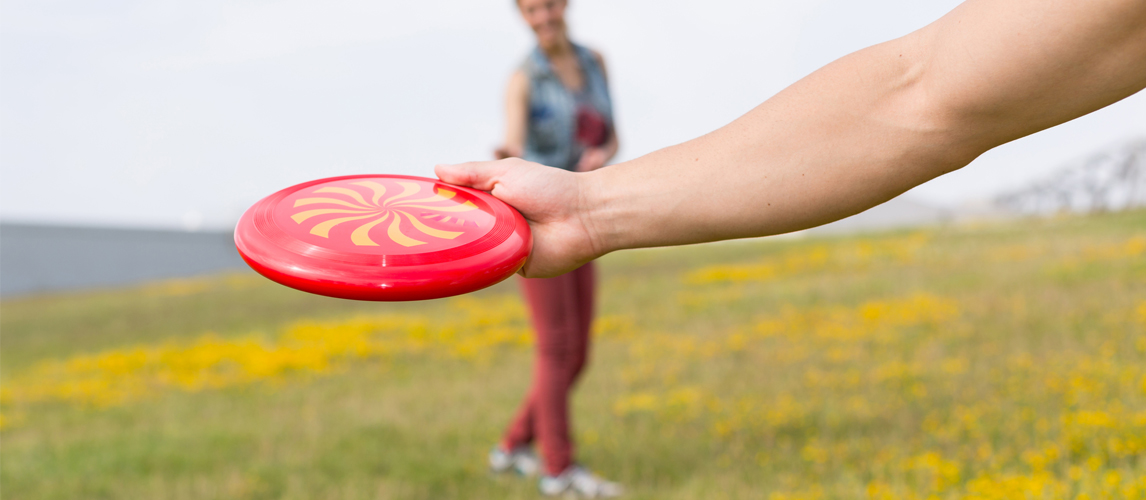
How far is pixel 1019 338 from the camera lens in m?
5.86

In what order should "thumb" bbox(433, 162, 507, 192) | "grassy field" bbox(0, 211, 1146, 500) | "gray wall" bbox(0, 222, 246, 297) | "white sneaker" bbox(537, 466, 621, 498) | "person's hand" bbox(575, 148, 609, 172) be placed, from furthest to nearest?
"gray wall" bbox(0, 222, 246, 297)
"grassy field" bbox(0, 211, 1146, 500)
"white sneaker" bbox(537, 466, 621, 498)
"person's hand" bbox(575, 148, 609, 172)
"thumb" bbox(433, 162, 507, 192)

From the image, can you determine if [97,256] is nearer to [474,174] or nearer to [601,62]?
[601,62]

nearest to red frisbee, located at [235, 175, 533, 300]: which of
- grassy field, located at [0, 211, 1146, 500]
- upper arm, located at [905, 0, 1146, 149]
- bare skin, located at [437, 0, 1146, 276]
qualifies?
bare skin, located at [437, 0, 1146, 276]

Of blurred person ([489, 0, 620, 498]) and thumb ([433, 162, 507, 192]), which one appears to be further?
blurred person ([489, 0, 620, 498])

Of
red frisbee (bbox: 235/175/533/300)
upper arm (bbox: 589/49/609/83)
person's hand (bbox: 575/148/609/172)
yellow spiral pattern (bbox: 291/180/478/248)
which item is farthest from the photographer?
upper arm (bbox: 589/49/609/83)

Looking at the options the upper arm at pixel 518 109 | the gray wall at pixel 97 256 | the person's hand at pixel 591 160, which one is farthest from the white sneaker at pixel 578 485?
the gray wall at pixel 97 256

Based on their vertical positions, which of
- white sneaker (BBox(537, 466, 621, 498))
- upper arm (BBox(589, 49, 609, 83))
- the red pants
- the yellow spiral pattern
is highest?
upper arm (BBox(589, 49, 609, 83))

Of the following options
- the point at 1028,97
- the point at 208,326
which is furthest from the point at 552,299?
the point at 208,326

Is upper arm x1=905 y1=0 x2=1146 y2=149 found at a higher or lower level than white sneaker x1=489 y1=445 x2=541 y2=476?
higher

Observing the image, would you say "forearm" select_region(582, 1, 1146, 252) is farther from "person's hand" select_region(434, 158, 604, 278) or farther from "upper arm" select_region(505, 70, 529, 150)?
"upper arm" select_region(505, 70, 529, 150)

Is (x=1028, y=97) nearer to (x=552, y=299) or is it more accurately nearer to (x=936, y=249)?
(x=552, y=299)

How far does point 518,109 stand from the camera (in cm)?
333

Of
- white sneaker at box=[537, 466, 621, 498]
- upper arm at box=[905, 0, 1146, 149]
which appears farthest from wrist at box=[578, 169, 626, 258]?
white sneaker at box=[537, 466, 621, 498]

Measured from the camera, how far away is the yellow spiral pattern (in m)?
1.60
